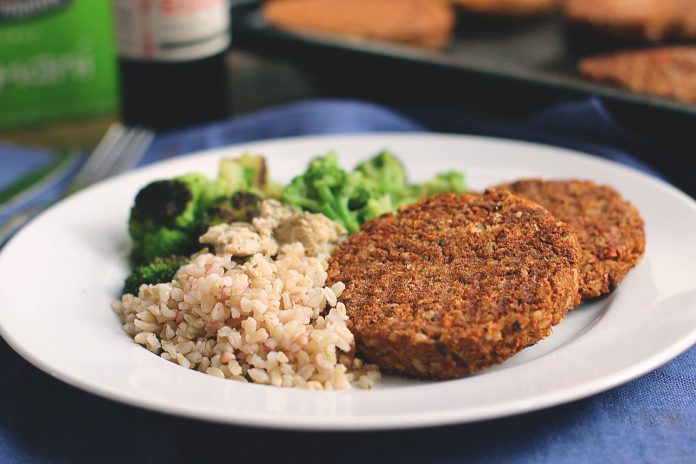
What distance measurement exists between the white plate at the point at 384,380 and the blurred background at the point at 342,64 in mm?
824

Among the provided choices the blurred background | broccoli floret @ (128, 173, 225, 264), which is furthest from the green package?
broccoli floret @ (128, 173, 225, 264)

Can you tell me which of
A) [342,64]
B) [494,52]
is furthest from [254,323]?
[494,52]

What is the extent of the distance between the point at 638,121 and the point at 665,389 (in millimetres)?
1983

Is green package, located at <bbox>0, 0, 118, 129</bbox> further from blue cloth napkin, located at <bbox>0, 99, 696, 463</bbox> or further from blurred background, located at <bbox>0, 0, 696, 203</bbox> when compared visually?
blue cloth napkin, located at <bbox>0, 99, 696, 463</bbox>

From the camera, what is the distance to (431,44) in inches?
202

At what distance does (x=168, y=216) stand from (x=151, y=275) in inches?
12.2

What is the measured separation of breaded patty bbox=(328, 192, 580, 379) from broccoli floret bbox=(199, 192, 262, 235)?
355 mm

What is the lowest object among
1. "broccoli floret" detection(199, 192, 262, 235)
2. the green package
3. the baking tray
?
the green package

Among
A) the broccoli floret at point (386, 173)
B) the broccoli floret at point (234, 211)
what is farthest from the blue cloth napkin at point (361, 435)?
the broccoli floret at point (386, 173)

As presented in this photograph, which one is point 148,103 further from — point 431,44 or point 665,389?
point 665,389

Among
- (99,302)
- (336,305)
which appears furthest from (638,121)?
(99,302)

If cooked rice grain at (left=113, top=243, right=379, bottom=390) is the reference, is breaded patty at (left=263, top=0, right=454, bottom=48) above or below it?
below

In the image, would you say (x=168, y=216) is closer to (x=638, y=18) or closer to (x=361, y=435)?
(x=361, y=435)

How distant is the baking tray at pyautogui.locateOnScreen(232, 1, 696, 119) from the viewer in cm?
426
